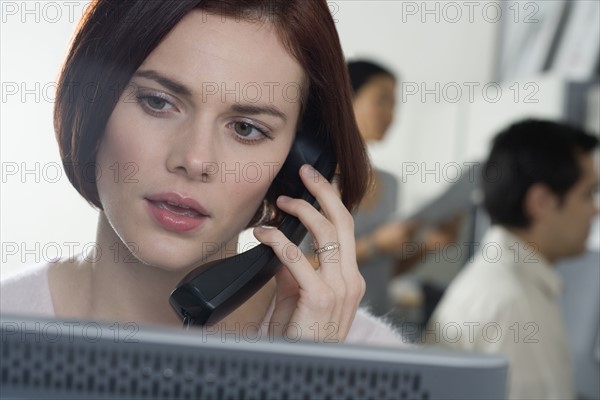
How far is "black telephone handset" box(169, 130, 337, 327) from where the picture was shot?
1.93 feet

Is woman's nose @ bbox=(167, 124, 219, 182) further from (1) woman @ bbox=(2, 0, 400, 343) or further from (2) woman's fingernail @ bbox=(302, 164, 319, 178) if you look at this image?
(2) woman's fingernail @ bbox=(302, 164, 319, 178)

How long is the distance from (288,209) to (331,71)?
0.12 metres

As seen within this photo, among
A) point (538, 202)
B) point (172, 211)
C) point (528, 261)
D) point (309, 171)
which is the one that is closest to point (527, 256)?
point (528, 261)

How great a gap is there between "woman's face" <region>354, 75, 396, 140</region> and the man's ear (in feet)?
1.07

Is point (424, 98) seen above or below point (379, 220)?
above

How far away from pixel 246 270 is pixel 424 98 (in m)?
1.93

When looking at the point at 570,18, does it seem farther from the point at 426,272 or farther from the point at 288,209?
the point at 288,209

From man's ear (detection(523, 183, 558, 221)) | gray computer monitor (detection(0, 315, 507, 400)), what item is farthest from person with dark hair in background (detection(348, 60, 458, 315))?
gray computer monitor (detection(0, 315, 507, 400))

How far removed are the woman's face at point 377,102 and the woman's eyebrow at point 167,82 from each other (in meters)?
0.90

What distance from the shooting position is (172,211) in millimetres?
643

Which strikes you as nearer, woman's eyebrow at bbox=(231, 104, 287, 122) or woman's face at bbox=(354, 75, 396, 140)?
woman's eyebrow at bbox=(231, 104, 287, 122)

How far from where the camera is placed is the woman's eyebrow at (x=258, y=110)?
0.65 m

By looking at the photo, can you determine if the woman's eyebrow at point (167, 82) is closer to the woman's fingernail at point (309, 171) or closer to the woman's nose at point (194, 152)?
the woman's nose at point (194, 152)

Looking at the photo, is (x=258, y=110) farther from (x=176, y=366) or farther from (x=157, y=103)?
(x=176, y=366)
